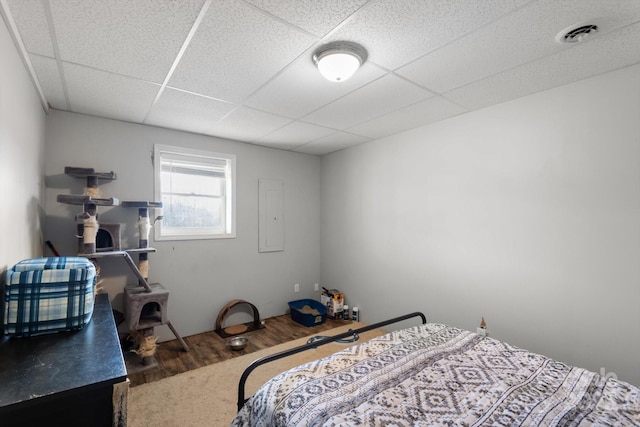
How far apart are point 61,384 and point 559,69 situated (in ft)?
10.1

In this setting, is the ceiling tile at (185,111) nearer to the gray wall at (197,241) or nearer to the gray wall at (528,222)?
the gray wall at (197,241)

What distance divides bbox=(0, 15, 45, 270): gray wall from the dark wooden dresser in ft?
1.81

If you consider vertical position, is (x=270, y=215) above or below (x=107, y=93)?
below

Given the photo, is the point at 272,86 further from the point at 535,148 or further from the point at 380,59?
the point at 535,148

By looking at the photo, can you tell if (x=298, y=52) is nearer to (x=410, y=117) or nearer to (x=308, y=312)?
(x=410, y=117)

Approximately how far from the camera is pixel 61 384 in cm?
101

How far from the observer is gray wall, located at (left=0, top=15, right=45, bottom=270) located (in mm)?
1474

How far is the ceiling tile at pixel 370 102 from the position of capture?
2209 mm

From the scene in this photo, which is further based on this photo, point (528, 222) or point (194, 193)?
point (194, 193)

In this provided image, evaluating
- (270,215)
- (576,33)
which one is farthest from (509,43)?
(270,215)

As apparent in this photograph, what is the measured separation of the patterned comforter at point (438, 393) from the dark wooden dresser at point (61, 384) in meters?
0.59

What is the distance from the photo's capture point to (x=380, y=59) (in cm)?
184

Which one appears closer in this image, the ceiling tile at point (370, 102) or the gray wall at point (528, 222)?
→ the gray wall at point (528, 222)

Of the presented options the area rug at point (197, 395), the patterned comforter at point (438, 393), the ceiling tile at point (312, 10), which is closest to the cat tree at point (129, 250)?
the area rug at point (197, 395)
